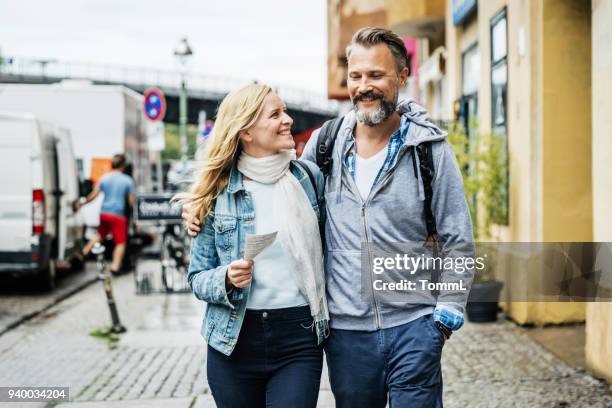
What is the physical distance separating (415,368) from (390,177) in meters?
0.71

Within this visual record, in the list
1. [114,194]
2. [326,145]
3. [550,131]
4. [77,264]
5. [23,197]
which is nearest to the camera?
[326,145]

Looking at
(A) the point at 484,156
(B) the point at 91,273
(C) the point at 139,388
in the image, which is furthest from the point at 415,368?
(B) the point at 91,273

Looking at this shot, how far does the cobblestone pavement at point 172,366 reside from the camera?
6168 mm

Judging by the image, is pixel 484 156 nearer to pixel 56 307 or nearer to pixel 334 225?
pixel 56 307

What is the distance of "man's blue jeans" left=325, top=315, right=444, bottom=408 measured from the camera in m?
3.28

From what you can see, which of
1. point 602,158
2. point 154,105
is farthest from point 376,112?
point 154,105

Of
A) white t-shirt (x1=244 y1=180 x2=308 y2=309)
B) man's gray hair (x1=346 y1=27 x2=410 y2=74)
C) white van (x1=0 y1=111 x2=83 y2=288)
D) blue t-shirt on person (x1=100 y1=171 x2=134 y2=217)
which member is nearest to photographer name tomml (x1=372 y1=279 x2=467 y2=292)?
white t-shirt (x1=244 y1=180 x2=308 y2=309)

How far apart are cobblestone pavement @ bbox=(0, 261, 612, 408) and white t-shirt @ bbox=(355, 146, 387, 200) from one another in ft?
9.64

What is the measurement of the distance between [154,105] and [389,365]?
14305 millimetres

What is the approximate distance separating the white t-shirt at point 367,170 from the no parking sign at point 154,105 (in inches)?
543

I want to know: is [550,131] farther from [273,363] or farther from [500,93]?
[273,363]

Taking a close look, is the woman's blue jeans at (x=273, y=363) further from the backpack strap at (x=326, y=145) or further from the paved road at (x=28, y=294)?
the paved road at (x=28, y=294)

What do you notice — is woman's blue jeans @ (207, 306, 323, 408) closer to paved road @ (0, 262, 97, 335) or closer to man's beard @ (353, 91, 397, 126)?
man's beard @ (353, 91, 397, 126)

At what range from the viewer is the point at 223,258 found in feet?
11.1
